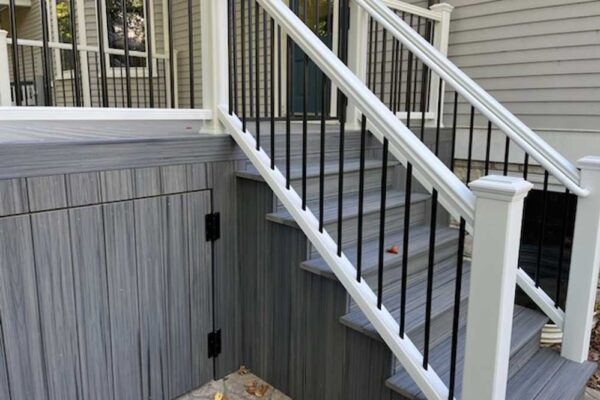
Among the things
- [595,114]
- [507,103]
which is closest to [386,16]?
[507,103]

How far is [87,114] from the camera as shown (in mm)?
1949

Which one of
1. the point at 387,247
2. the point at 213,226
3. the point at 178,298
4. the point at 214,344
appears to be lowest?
the point at 214,344

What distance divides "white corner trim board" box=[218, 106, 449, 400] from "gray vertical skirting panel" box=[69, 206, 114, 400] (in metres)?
0.75

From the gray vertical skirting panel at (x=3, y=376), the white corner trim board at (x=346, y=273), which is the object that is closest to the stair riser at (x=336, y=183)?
the white corner trim board at (x=346, y=273)

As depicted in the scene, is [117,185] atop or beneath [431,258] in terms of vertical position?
atop

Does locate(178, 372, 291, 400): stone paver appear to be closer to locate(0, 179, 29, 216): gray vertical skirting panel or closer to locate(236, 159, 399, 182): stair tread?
locate(236, 159, 399, 182): stair tread

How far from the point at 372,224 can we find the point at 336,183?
1.09 ft

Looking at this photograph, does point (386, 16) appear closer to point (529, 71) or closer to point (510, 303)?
point (529, 71)

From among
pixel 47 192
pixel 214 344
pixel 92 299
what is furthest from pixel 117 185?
pixel 214 344

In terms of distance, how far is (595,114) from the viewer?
316cm

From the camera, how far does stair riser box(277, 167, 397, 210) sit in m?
2.45

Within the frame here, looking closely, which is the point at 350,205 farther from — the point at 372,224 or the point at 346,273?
the point at 346,273

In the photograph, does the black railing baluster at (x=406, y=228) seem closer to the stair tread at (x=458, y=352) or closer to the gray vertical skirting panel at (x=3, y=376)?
the stair tread at (x=458, y=352)

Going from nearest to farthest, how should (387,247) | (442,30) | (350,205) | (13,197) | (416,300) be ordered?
(13,197), (416,300), (387,247), (350,205), (442,30)
